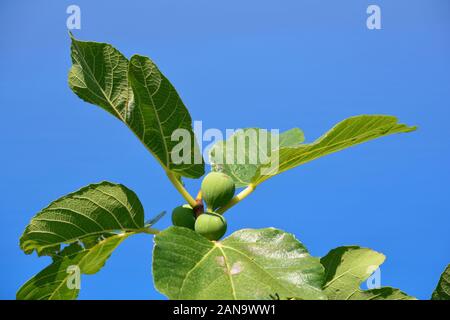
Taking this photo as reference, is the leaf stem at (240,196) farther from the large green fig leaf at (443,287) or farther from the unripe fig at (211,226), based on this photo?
the large green fig leaf at (443,287)

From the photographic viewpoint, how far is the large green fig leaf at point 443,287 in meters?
1.41

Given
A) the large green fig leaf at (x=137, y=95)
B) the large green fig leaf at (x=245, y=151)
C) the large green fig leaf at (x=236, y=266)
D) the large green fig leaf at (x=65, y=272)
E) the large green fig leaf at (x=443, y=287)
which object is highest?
the large green fig leaf at (x=137, y=95)

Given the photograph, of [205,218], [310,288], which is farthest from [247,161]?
[310,288]

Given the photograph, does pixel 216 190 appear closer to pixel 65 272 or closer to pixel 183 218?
pixel 183 218

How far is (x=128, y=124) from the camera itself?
1.39m

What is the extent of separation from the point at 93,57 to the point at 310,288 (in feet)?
2.97

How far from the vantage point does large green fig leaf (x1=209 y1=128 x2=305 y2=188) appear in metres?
1.65

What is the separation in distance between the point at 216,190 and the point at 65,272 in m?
0.57

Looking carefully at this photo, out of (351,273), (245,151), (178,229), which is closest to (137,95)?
(178,229)

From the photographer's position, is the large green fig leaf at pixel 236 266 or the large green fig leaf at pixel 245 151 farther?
the large green fig leaf at pixel 245 151

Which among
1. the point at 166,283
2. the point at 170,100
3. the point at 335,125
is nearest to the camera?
the point at 166,283

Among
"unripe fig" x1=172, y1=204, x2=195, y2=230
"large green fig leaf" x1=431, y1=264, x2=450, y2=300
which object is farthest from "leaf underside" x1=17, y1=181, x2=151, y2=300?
"large green fig leaf" x1=431, y1=264, x2=450, y2=300

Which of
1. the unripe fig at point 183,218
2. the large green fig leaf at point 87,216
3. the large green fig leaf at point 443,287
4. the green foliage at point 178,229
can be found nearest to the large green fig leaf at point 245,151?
the green foliage at point 178,229

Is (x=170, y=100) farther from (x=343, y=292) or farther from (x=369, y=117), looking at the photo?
(x=343, y=292)
